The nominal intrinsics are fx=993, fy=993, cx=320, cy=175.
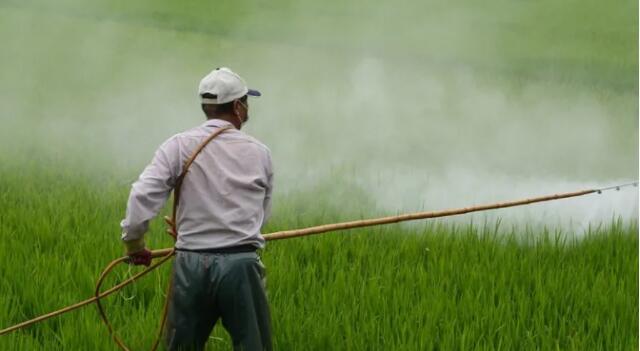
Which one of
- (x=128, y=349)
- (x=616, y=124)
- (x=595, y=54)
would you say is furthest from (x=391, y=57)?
(x=128, y=349)

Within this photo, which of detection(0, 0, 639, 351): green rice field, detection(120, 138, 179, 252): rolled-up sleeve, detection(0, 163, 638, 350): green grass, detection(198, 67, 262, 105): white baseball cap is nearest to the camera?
detection(120, 138, 179, 252): rolled-up sleeve

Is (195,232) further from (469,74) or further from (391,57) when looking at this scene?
(391,57)

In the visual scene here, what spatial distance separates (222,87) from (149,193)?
0.39 metres

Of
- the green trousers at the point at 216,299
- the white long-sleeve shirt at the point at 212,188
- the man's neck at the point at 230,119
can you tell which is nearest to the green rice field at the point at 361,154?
the green trousers at the point at 216,299

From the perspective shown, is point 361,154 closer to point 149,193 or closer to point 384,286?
point 384,286

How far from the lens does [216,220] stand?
2867mm

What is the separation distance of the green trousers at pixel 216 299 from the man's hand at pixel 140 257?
0.09m

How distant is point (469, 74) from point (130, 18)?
685cm

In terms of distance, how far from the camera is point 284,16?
1530 cm


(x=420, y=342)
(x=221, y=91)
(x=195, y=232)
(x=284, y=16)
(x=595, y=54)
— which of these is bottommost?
(x=420, y=342)

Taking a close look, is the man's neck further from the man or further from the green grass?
the green grass

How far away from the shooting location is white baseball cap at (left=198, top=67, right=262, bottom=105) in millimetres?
2916

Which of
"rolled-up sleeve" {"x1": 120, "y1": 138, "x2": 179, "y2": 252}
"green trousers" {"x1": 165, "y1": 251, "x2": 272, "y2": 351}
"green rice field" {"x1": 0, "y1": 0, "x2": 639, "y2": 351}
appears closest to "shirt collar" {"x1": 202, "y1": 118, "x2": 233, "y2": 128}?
"rolled-up sleeve" {"x1": 120, "y1": 138, "x2": 179, "y2": 252}

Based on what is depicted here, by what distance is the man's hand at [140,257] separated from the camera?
2.92 m
